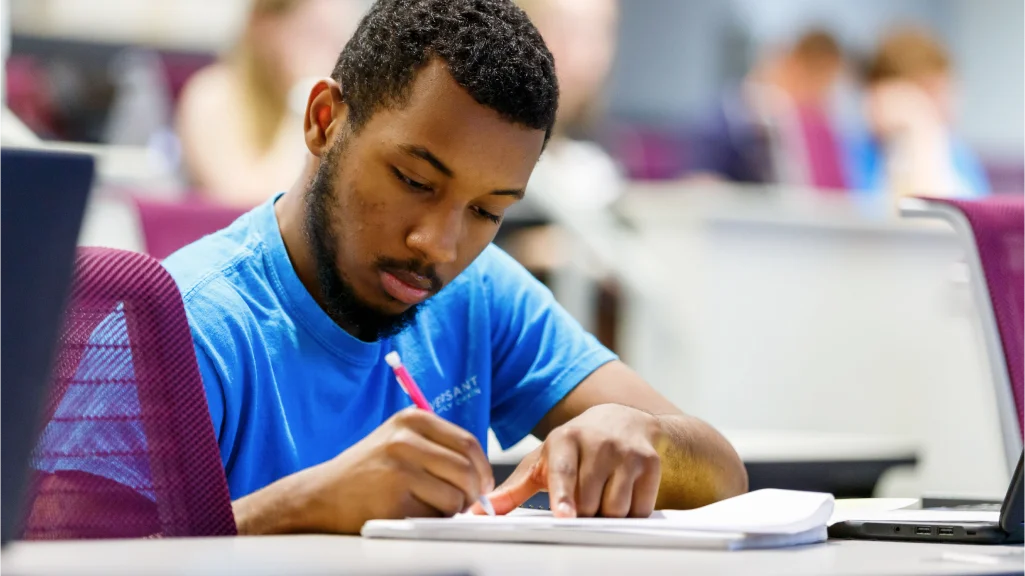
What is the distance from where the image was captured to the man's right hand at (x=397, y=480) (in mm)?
975

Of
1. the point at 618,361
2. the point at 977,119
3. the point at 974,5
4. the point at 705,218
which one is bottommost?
the point at 618,361

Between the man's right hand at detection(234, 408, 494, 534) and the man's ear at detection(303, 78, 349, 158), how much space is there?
1.42 feet

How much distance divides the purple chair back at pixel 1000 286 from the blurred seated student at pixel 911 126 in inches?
133

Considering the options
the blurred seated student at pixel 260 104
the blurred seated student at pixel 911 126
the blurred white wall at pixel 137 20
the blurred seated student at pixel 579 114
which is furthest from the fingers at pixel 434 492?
the blurred white wall at pixel 137 20

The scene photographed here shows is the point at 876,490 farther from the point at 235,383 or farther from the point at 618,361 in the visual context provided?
the point at 235,383

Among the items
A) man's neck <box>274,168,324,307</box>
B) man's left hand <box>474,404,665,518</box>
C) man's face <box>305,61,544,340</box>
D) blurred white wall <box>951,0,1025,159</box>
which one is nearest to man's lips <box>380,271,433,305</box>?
man's face <box>305,61,544,340</box>

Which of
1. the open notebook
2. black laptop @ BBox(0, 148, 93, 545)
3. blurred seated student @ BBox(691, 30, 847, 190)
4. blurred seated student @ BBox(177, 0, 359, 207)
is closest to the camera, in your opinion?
black laptop @ BBox(0, 148, 93, 545)

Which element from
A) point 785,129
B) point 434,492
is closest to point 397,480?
point 434,492

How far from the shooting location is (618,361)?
1.53 meters

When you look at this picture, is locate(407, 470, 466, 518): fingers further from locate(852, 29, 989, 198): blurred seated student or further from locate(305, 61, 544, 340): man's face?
locate(852, 29, 989, 198): blurred seated student

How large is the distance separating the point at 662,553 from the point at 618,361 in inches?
26.6

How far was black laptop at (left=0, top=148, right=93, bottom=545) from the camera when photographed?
2.15 ft

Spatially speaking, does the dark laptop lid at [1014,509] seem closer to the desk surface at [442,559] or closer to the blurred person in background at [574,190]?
the desk surface at [442,559]

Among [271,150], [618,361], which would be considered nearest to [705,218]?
[271,150]
